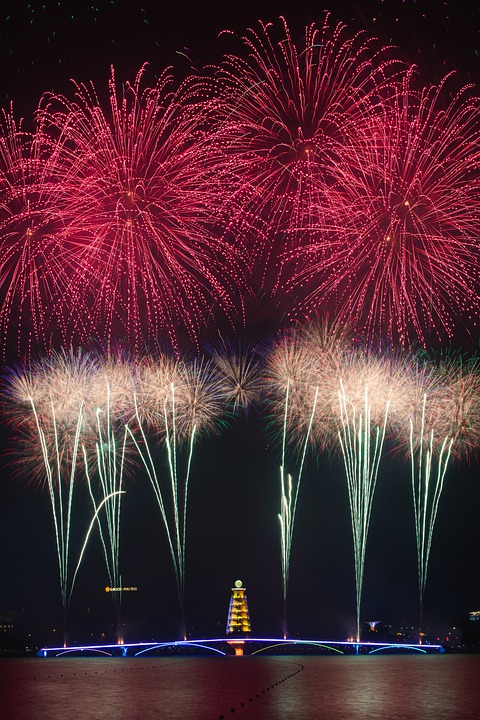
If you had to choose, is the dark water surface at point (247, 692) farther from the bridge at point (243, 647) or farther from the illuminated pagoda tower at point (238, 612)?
the illuminated pagoda tower at point (238, 612)

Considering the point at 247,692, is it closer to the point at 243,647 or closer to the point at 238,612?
the point at 243,647

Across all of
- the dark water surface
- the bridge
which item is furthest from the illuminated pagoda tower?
the dark water surface

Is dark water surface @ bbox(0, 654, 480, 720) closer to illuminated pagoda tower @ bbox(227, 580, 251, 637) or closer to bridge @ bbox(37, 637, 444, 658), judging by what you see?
bridge @ bbox(37, 637, 444, 658)

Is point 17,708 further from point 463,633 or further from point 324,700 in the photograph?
point 463,633

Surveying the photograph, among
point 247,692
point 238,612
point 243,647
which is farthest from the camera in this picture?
point 238,612

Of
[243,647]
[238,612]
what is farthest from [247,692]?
[238,612]

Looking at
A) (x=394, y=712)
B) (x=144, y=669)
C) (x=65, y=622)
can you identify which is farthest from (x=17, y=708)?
(x=65, y=622)

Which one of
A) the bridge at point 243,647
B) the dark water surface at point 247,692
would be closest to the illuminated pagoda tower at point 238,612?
the bridge at point 243,647
